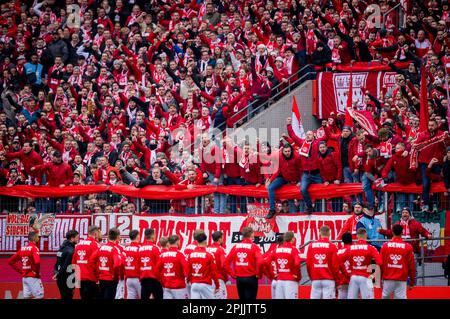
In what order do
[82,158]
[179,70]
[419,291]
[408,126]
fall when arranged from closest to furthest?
[419,291] → [408,126] → [82,158] → [179,70]

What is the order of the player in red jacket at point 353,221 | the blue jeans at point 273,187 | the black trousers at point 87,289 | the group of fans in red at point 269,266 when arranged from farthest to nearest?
1. the blue jeans at point 273,187
2. the player in red jacket at point 353,221
3. the black trousers at point 87,289
4. the group of fans in red at point 269,266

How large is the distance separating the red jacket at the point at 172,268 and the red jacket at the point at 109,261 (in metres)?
0.99

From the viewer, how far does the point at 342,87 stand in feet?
83.9

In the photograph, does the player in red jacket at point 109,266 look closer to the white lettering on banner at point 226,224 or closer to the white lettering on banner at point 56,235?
the white lettering on banner at point 226,224

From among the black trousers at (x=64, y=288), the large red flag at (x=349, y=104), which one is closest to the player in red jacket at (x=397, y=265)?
the large red flag at (x=349, y=104)

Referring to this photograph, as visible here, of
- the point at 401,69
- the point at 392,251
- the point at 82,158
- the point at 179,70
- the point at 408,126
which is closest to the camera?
the point at 392,251

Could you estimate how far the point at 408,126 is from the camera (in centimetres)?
2188

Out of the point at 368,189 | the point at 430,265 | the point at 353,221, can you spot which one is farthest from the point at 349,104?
the point at 430,265

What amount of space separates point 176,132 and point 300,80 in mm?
3627

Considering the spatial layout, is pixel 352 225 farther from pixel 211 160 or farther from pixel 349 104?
pixel 349 104

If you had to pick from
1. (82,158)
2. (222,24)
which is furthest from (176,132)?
(222,24)

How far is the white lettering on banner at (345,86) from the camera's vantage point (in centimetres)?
2527
